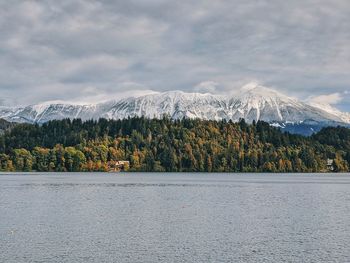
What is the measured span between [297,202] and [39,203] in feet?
167

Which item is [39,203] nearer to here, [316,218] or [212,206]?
[212,206]

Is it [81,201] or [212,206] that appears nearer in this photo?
[212,206]

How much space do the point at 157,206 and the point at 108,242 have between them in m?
37.2

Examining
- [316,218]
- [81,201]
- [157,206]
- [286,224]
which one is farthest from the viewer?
[81,201]

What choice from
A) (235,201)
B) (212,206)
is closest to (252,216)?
(212,206)

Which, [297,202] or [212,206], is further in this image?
[297,202]

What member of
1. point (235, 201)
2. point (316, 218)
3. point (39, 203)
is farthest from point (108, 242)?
point (235, 201)

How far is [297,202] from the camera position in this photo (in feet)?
353

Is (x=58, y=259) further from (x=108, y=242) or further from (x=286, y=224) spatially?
(x=286, y=224)

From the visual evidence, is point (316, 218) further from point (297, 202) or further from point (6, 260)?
point (6, 260)

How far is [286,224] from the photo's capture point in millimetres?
73875

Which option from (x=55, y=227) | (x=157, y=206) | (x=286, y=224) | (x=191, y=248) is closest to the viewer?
(x=191, y=248)

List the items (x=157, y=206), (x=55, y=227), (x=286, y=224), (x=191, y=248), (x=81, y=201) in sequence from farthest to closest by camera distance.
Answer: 1. (x=81, y=201)
2. (x=157, y=206)
3. (x=286, y=224)
4. (x=55, y=227)
5. (x=191, y=248)

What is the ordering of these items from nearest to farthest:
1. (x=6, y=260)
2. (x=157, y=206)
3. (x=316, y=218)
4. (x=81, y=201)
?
(x=6, y=260)
(x=316, y=218)
(x=157, y=206)
(x=81, y=201)
